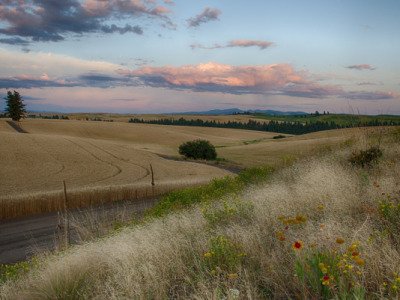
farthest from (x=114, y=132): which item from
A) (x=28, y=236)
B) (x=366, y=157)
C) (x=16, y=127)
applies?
(x=366, y=157)

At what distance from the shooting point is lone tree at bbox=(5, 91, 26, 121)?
9519 cm

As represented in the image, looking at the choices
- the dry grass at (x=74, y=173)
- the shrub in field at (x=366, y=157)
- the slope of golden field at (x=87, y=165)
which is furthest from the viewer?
the slope of golden field at (x=87, y=165)

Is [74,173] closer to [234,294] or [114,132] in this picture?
[234,294]

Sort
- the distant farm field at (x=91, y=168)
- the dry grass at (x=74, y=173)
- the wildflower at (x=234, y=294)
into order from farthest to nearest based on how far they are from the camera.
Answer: the distant farm field at (x=91, y=168)
the dry grass at (x=74, y=173)
the wildflower at (x=234, y=294)

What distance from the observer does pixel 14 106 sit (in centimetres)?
9581

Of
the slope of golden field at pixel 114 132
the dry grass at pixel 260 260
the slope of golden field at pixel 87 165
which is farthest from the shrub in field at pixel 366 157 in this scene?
the slope of golden field at pixel 114 132

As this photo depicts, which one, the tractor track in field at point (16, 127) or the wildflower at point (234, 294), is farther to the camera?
the tractor track in field at point (16, 127)

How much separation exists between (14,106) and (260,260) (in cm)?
10321

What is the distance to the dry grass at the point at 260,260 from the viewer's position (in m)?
4.02

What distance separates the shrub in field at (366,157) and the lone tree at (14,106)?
98172mm

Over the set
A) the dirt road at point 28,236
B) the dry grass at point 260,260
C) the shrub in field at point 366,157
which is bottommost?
the dirt road at point 28,236

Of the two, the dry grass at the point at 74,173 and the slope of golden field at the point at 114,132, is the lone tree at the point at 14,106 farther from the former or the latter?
the dry grass at the point at 74,173

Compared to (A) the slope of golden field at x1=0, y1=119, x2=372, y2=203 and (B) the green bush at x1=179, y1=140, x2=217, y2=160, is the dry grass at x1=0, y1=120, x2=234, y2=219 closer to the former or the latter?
(A) the slope of golden field at x1=0, y1=119, x2=372, y2=203

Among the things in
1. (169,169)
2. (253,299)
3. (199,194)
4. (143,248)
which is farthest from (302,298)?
(169,169)
